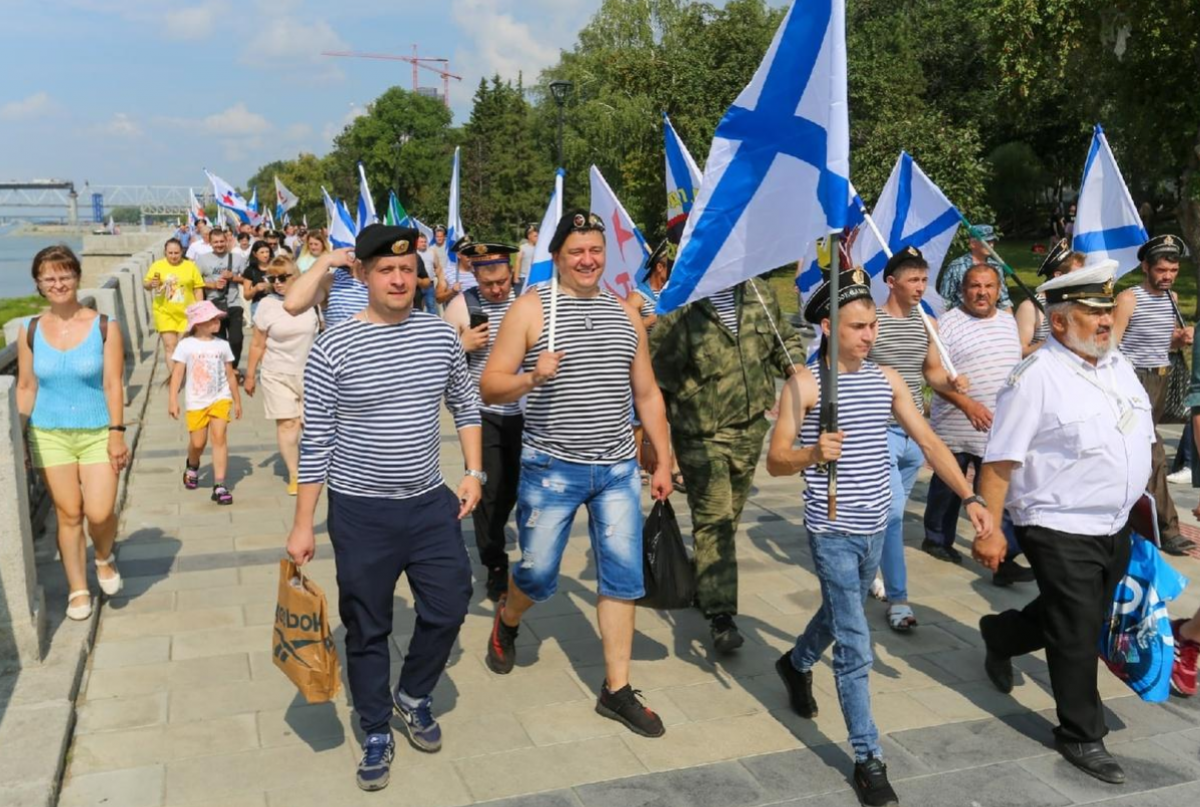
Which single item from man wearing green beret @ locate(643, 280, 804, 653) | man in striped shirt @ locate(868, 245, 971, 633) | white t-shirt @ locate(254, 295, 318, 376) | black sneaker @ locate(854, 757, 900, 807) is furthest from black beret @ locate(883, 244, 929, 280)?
white t-shirt @ locate(254, 295, 318, 376)

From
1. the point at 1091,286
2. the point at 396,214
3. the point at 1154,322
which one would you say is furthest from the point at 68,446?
the point at 396,214

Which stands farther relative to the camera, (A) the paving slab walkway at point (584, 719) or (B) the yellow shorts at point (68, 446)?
(B) the yellow shorts at point (68, 446)

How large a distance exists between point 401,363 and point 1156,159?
77.6 ft

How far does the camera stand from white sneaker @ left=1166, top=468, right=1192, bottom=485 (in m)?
9.06

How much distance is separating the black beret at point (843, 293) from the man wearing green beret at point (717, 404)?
2.87ft

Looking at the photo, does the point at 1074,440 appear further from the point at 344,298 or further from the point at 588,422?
the point at 344,298

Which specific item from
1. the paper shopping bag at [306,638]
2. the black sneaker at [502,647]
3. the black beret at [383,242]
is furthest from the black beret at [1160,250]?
the paper shopping bag at [306,638]

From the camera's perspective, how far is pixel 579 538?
25.1 feet

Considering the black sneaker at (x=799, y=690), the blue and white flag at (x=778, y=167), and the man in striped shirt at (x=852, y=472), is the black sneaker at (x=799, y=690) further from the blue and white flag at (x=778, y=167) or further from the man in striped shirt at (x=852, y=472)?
the blue and white flag at (x=778, y=167)

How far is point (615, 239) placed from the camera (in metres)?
7.79

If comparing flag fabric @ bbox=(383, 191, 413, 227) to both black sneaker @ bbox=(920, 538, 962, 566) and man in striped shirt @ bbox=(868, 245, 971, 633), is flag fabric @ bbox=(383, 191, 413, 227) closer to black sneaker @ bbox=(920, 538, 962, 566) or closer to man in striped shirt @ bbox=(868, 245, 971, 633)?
black sneaker @ bbox=(920, 538, 962, 566)

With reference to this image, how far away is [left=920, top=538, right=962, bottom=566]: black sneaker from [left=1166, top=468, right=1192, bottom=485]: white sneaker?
2.99 metres

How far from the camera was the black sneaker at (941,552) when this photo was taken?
276 inches

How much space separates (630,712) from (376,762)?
1.04m
